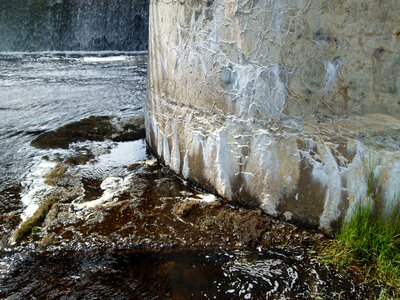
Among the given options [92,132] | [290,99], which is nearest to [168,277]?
[290,99]

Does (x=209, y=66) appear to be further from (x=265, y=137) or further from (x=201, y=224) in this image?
(x=201, y=224)

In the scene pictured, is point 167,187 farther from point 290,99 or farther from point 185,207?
point 290,99

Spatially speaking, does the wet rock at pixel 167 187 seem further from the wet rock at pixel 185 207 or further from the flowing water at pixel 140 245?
the wet rock at pixel 185 207

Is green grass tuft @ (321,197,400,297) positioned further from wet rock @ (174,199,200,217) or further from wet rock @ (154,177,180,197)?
wet rock @ (154,177,180,197)

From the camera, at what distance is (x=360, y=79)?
2332mm

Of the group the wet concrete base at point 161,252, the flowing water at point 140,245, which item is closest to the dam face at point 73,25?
the flowing water at point 140,245

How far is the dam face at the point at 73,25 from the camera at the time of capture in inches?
542

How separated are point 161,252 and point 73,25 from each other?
534 inches

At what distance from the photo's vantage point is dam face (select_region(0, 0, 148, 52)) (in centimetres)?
1376

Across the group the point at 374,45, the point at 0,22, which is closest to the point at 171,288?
the point at 374,45

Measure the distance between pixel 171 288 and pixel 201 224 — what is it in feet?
2.22

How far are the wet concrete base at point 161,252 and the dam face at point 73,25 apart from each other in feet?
37.5

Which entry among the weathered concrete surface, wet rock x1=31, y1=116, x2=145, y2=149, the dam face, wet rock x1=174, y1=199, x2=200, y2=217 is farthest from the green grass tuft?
the dam face

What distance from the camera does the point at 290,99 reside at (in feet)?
8.39
